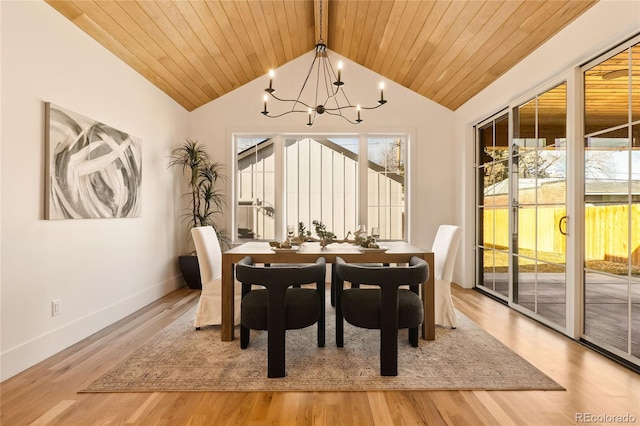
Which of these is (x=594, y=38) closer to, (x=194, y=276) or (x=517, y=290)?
(x=517, y=290)

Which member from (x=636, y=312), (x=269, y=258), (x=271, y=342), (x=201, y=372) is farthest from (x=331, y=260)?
(x=636, y=312)

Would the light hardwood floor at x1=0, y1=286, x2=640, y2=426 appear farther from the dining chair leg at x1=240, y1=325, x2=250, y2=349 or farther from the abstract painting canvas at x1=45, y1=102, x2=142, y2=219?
the abstract painting canvas at x1=45, y1=102, x2=142, y2=219

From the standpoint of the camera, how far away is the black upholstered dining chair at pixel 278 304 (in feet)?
6.71

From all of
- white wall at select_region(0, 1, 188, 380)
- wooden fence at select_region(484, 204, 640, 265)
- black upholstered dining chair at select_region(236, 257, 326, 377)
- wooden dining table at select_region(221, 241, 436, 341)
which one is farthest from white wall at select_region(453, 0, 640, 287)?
white wall at select_region(0, 1, 188, 380)

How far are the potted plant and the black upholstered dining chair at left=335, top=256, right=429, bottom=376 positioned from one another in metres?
2.67

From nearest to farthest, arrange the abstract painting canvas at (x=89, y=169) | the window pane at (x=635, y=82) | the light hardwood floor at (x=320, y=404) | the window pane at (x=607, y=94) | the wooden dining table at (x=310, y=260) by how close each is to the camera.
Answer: the light hardwood floor at (x=320, y=404)
the window pane at (x=635, y=82)
the window pane at (x=607, y=94)
the abstract painting canvas at (x=89, y=169)
the wooden dining table at (x=310, y=260)

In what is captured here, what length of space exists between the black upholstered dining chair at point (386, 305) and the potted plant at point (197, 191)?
8.77ft

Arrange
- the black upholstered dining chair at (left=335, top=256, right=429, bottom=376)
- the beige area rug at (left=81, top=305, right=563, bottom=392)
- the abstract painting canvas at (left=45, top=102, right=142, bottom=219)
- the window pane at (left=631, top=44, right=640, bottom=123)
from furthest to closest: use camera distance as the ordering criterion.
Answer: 1. the abstract painting canvas at (left=45, top=102, right=142, bottom=219)
2. the window pane at (left=631, top=44, right=640, bottom=123)
3. the black upholstered dining chair at (left=335, top=256, right=429, bottom=376)
4. the beige area rug at (left=81, top=305, right=563, bottom=392)

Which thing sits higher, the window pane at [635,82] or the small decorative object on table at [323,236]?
the window pane at [635,82]

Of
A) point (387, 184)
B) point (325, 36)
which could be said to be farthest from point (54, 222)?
point (387, 184)

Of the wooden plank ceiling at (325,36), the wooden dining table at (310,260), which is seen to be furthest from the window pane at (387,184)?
the wooden dining table at (310,260)

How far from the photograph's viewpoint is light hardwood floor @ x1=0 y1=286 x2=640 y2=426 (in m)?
1.64

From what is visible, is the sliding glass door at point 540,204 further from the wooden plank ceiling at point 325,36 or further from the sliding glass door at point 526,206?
the wooden plank ceiling at point 325,36

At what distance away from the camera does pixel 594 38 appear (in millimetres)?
2371
